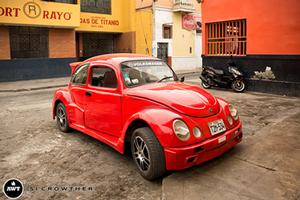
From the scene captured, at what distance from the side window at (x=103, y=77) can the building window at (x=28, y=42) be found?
47.7 ft

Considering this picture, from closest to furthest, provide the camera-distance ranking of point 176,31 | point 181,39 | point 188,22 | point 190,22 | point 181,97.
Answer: point 181,97
point 176,31
point 181,39
point 188,22
point 190,22

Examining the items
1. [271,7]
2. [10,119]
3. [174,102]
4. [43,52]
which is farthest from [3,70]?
[174,102]

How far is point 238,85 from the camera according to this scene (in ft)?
37.1

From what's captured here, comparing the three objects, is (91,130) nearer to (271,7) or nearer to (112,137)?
(112,137)

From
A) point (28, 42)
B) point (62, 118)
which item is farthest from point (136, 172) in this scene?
point (28, 42)

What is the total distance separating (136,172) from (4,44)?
52.8 feet

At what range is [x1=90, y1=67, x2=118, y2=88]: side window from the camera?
15.9ft

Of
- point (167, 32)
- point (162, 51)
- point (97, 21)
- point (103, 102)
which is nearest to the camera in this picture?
point (103, 102)

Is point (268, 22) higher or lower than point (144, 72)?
higher

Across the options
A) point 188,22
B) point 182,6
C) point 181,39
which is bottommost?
point 181,39

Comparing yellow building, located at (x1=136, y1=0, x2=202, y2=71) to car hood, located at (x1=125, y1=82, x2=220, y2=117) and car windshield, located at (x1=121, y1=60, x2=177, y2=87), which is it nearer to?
car windshield, located at (x1=121, y1=60, x2=177, y2=87)

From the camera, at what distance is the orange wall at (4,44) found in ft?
56.0

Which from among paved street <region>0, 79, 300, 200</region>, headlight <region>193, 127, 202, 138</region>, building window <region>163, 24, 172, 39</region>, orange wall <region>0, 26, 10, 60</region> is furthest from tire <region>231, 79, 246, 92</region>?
building window <region>163, 24, 172, 39</region>

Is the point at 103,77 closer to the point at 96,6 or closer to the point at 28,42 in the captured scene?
the point at 28,42
